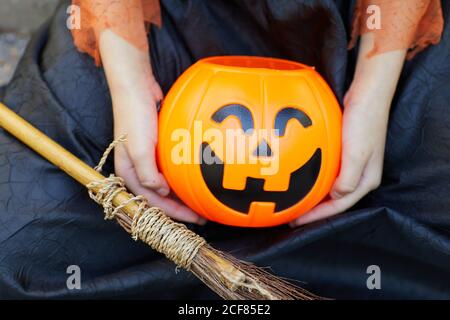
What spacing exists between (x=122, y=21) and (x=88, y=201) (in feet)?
1.16

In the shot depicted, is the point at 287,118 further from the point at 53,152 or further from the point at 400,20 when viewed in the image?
the point at 53,152

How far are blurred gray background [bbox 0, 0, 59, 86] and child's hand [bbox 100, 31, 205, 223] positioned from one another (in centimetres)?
102

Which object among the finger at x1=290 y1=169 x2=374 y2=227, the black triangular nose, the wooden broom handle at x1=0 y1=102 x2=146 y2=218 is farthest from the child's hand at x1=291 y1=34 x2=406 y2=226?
the wooden broom handle at x1=0 y1=102 x2=146 y2=218

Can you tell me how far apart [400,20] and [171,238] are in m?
0.58

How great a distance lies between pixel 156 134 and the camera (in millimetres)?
961

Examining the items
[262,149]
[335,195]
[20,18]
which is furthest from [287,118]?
[20,18]

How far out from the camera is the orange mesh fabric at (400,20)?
3.12ft

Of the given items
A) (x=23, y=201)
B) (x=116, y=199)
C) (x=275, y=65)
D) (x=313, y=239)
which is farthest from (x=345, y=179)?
(x=23, y=201)

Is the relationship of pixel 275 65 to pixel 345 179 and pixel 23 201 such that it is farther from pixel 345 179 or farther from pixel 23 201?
pixel 23 201

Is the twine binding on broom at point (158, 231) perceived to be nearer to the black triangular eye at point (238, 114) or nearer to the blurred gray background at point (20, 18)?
the black triangular eye at point (238, 114)

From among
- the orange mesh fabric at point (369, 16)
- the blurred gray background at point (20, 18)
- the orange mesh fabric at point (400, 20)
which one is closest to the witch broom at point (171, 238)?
the orange mesh fabric at point (369, 16)

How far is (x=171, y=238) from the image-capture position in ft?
2.86

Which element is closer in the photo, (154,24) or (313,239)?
(313,239)

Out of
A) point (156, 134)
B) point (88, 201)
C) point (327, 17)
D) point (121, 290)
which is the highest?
point (327, 17)
